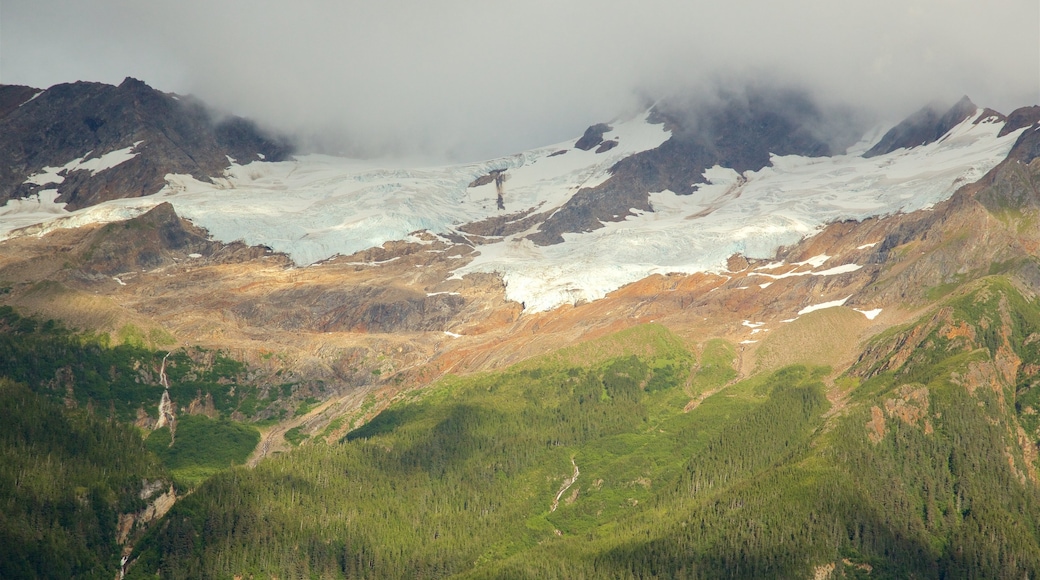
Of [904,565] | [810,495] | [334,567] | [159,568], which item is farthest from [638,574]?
[159,568]

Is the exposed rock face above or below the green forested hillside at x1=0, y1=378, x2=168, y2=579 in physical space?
below

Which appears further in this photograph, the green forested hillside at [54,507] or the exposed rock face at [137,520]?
the exposed rock face at [137,520]

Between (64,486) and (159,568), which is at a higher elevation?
(64,486)

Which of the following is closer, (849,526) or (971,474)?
(849,526)

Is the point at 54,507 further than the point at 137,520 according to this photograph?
No

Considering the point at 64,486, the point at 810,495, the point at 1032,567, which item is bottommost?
the point at 1032,567

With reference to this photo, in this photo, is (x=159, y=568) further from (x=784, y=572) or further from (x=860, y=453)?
(x=860, y=453)

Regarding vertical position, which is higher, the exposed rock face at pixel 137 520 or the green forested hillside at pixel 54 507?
the green forested hillside at pixel 54 507

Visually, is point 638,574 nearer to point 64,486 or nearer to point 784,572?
point 784,572

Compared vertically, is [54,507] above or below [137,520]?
above

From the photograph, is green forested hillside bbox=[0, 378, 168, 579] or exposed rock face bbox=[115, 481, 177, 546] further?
exposed rock face bbox=[115, 481, 177, 546]
